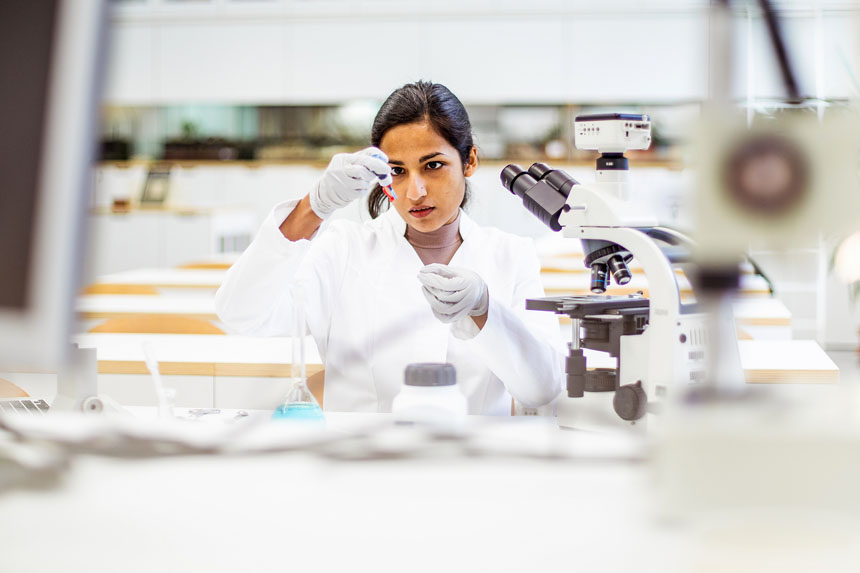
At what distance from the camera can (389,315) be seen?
2061 mm

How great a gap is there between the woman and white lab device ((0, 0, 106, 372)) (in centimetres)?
119

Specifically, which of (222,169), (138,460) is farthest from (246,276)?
(222,169)

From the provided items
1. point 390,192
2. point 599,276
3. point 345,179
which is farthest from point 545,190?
point 390,192

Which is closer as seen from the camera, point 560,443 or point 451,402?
point 560,443

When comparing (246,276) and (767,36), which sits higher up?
(767,36)

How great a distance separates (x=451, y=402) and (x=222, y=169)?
269 inches

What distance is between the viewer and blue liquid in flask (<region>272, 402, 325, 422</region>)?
4.62 feet

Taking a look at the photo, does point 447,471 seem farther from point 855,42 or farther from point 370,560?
point 855,42

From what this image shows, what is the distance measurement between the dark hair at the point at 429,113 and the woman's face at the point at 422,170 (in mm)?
17

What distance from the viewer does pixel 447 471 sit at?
0.51 metres

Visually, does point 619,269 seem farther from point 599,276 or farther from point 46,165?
point 46,165

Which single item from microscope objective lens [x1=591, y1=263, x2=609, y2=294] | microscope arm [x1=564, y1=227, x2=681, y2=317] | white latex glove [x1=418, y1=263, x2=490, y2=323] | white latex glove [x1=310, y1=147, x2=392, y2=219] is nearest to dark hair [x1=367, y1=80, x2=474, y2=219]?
white latex glove [x1=310, y1=147, x2=392, y2=219]

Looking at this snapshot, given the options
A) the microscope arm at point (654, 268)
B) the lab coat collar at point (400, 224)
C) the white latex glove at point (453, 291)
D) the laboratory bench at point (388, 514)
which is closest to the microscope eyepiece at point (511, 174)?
the white latex glove at point (453, 291)

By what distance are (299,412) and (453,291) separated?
41cm
